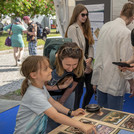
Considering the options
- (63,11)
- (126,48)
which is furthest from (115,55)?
(63,11)

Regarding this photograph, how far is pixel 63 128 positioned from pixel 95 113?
1.30 feet

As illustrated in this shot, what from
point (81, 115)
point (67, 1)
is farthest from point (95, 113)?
point (67, 1)

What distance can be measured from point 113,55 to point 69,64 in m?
0.62

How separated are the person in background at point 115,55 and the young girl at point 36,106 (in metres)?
1.03

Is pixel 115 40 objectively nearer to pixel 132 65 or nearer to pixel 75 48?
pixel 132 65

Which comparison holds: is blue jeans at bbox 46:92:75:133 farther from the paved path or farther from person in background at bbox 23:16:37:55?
person in background at bbox 23:16:37:55

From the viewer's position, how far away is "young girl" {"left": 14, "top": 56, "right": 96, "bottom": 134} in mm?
1792

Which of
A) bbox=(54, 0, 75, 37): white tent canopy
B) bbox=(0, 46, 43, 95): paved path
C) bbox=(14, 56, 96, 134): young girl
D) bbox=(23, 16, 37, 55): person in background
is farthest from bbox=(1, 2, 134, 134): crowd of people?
bbox=(23, 16, 37, 55): person in background

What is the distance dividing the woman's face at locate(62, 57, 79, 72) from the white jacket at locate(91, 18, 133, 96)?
0.55 m

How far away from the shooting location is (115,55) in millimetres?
2697

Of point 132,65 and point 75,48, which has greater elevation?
point 75,48

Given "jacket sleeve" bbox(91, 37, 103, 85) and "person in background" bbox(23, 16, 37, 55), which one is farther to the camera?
"person in background" bbox(23, 16, 37, 55)

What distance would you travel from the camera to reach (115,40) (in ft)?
8.68

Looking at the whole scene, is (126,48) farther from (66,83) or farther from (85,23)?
(85,23)
